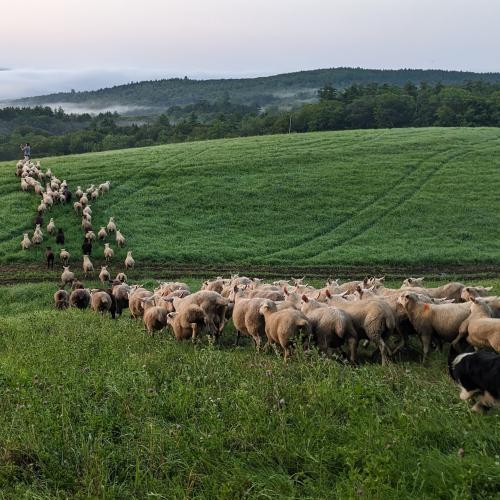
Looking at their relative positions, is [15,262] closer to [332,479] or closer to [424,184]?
[332,479]

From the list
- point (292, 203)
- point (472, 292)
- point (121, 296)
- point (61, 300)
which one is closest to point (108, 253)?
point (61, 300)

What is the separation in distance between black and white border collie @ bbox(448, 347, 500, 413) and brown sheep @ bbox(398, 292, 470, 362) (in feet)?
13.8

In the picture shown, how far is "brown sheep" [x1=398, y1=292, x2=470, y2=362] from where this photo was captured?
36.5 ft

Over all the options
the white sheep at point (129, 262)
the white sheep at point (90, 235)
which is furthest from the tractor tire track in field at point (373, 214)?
the white sheep at point (90, 235)

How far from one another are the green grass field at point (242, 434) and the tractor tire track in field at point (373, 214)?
22.1 m

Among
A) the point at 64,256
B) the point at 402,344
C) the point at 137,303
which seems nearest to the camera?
the point at 402,344

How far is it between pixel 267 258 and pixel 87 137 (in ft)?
218

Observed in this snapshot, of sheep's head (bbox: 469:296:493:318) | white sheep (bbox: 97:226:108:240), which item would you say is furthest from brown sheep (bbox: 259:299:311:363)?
white sheep (bbox: 97:226:108:240)

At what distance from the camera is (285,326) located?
11172 millimetres

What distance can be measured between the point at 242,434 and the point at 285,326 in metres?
4.84

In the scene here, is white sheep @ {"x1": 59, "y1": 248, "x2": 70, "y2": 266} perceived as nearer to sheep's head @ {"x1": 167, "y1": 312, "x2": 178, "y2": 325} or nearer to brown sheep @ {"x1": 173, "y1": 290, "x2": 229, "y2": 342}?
brown sheep @ {"x1": 173, "y1": 290, "x2": 229, "y2": 342}

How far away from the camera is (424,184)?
42.7 metres

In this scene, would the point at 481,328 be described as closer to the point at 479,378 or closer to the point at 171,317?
the point at 479,378

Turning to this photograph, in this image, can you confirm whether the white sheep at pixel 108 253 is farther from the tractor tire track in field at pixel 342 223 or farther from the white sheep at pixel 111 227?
the tractor tire track in field at pixel 342 223
